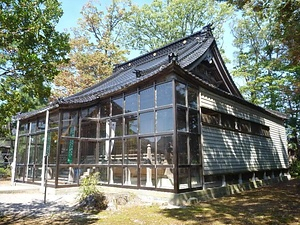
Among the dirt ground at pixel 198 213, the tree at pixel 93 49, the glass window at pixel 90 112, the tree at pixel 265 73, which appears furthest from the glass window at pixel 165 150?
the tree at pixel 93 49

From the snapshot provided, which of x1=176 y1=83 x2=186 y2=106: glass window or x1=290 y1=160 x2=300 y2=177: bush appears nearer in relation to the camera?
x1=176 y1=83 x2=186 y2=106: glass window

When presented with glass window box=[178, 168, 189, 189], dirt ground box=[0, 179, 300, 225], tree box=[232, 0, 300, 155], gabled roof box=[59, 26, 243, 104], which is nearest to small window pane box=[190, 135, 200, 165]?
glass window box=[178, 168, 189, 189]

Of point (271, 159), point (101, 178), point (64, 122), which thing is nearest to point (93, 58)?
point (64, 122)

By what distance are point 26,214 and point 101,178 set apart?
371 cm

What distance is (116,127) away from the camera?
9398 mm

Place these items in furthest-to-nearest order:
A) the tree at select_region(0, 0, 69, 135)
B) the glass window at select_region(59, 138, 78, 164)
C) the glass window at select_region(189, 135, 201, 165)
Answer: the glass window at select_region(59, 138, 78, 164), the glass window at select_region(189, 135, 201, 165), the tree at select_region(0, 0, 69, 135)

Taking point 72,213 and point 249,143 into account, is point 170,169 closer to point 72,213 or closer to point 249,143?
point 72,213

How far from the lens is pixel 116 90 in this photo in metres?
9.30

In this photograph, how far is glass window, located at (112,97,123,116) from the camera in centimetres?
941

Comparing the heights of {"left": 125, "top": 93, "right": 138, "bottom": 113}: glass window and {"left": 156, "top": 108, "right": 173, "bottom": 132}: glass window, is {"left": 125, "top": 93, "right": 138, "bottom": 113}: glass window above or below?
above

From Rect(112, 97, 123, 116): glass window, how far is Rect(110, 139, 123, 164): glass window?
1.14 m

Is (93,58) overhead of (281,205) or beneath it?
overhead

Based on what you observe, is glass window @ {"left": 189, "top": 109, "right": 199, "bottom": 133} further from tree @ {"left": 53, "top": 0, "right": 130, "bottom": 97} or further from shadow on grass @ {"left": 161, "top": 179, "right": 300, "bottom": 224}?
tree @ {"left": 53, "top": 0, "right": 130, "bottom": 97}

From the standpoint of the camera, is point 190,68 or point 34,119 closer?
point 190,68
